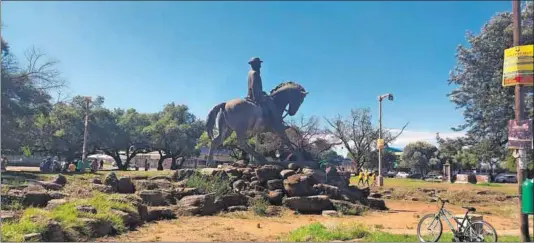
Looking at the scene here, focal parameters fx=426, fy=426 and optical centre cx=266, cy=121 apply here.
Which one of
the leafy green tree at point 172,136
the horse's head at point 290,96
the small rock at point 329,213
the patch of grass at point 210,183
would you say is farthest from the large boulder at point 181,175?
the leafy green tree at point 172,136

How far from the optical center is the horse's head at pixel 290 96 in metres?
19.3

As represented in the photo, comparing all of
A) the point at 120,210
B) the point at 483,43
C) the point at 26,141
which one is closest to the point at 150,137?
the point at 26,141

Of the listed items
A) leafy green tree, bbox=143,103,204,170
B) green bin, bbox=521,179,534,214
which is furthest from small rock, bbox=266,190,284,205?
leafy green tree, bbox=143,103,204,170

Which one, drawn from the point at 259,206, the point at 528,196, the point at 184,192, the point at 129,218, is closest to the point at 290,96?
the point at 259,206

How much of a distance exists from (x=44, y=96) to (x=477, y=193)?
2844cm

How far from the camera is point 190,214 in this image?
1258 centimetres

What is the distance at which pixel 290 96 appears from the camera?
19375 millimetres

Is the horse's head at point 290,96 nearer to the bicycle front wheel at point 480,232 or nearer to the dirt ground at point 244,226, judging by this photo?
the dirt ground at point 244,226

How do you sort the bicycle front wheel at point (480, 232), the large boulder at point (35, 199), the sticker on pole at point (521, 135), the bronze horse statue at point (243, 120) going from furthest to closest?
the bronze horse statue at point (243, 120), the large boulder at point (35, 199), the bicycle front wheel at point (480, 232), the sticker on pole at point (521, 135)

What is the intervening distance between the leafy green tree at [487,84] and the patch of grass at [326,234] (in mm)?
17945

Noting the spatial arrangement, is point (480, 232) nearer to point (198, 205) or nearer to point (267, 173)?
point (198, 205)

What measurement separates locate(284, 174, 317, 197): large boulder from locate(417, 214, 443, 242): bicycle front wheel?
22.0ft

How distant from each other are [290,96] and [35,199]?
11.5m

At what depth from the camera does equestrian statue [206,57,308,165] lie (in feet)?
58.7
